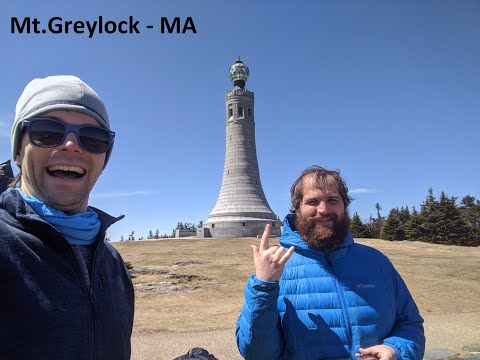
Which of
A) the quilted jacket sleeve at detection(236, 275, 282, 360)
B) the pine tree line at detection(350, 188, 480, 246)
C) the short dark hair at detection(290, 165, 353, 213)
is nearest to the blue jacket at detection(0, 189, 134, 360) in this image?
the quilted jacket sleeve at detection(236, 275, 282, 360)

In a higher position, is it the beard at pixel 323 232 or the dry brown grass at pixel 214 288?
the beard at pixel 323 232

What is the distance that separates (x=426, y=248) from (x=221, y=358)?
83.1 ft

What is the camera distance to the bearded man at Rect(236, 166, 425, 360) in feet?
8.95

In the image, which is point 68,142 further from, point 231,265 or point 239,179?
point 239,179

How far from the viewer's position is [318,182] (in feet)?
10.7

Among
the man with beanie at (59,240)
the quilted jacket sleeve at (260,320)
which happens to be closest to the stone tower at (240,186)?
the quilted jacket sleeve at (260,320)

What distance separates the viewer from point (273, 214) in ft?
Answer: 128

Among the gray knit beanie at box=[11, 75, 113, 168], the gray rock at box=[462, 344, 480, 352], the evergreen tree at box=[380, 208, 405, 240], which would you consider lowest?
the gray rock at box=[462, 344, 480, 352]

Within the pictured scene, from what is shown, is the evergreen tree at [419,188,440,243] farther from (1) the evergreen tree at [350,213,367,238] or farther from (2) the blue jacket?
(2) the blue jacket

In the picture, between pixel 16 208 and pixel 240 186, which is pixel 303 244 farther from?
pixel 240 186

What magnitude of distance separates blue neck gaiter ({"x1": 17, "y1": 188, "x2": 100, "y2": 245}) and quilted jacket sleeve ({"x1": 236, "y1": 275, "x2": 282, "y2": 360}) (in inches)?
45.6

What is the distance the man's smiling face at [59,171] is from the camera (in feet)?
7.03

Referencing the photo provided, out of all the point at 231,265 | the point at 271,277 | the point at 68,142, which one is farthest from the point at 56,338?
the point at 231,265

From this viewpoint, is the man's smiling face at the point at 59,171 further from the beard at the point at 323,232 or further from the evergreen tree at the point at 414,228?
the evergreen tree at the point at 414,228
